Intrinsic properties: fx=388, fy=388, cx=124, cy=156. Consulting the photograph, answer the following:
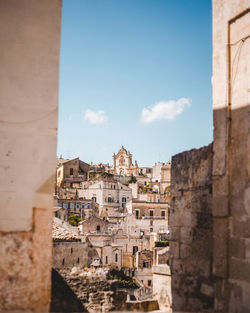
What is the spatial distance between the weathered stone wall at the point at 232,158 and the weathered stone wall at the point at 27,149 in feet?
8.34

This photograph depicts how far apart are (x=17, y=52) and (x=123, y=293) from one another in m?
7.16

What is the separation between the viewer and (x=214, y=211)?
5402 mm

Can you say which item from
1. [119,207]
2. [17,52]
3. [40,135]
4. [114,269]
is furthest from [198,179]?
[119,207]

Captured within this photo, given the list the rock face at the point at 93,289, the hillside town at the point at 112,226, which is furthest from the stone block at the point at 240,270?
the hillside town at the point at 112,226

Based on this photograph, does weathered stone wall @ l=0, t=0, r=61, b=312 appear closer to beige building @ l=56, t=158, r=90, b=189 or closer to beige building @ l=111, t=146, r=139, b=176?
beige building @ l=56, t=158, r=90, b=189

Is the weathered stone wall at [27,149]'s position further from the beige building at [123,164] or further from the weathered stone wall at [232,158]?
the beige building at [123,164]

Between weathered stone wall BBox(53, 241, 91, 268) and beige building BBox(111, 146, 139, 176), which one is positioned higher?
beige building BBox(111, 146, 139, 176)

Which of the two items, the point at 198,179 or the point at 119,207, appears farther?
the point at 119,207

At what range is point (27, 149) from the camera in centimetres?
374

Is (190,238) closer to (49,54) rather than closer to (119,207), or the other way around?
(49,54)

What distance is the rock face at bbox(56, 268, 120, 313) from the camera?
8656mm

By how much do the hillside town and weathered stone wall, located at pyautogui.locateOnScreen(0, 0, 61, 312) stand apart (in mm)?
5577

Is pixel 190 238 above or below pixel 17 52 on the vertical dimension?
below

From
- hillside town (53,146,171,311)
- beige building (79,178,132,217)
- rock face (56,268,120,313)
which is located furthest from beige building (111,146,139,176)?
rock face (56,268,120,313)
